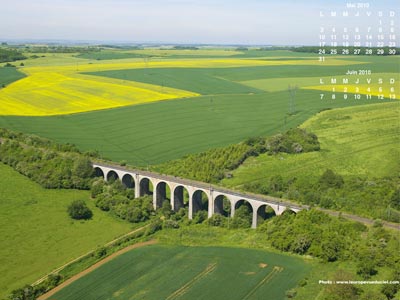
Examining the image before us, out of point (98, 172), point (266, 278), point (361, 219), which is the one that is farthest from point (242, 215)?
point (98, 172)

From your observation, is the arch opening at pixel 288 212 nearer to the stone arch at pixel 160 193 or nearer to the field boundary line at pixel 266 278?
the field boundary line at pixel 266 278

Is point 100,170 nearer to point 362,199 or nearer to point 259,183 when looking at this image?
point 259,183

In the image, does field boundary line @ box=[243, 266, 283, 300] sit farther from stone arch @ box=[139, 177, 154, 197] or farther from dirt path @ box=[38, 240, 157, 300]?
stone arch @ box=[139, 177, 154, 197]

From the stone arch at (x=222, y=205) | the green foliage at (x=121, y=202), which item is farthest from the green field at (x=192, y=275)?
the green foliage at (x=121, y=202)

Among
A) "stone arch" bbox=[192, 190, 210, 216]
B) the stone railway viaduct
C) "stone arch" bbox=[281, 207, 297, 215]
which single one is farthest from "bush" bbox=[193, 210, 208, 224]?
"stone arch" bbox=[281, 207, 297, 215]

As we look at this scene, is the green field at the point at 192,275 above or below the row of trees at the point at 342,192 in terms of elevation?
below

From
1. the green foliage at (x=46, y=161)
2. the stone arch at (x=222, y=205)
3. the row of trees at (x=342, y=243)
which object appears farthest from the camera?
the green foliage at (x=46, y=161)

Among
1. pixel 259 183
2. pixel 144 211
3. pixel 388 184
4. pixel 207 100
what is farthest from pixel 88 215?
pixel 207 100

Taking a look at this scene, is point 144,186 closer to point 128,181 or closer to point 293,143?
point 128,181
